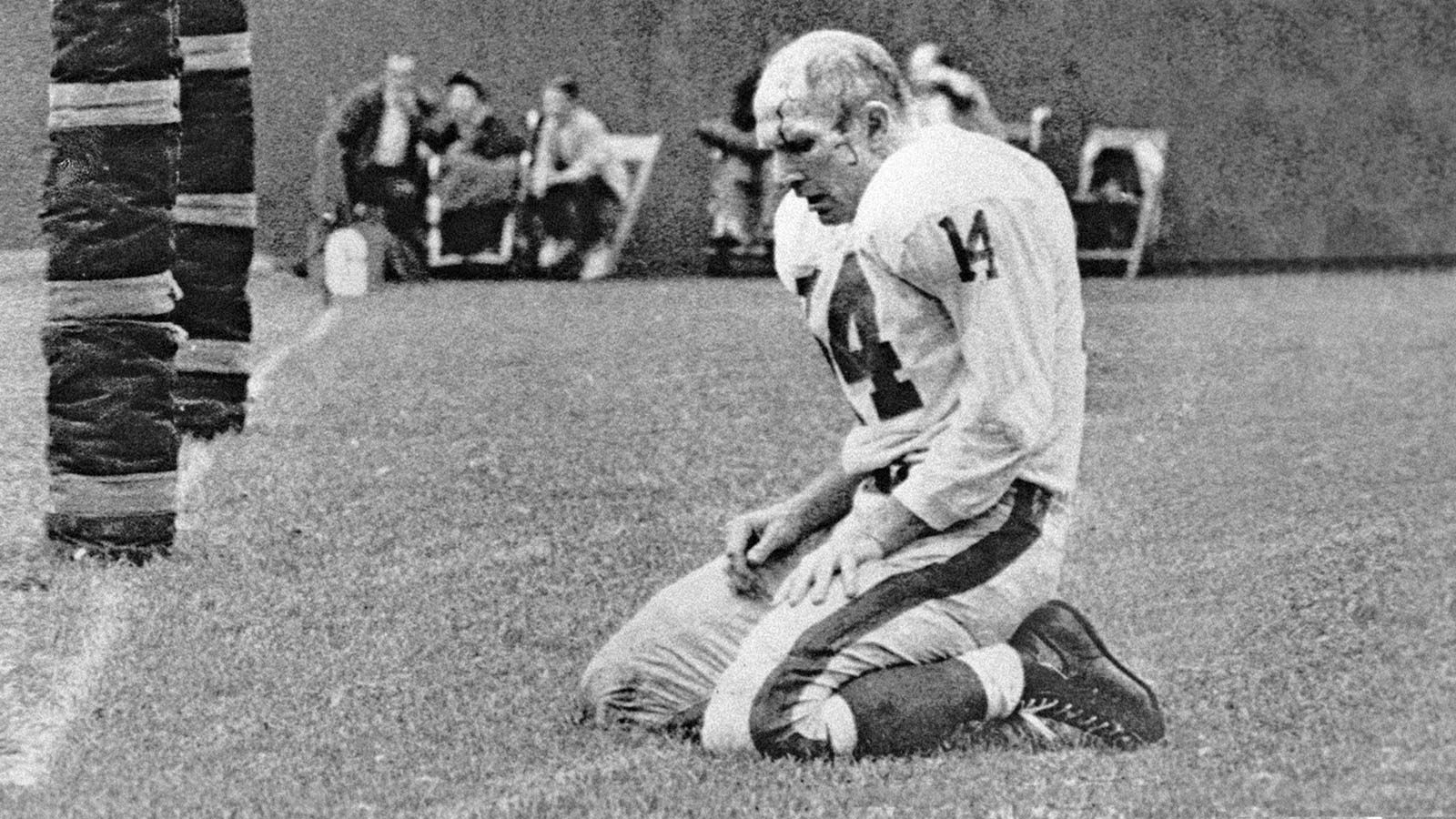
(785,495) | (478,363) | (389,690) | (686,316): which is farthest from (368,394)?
(389,690)

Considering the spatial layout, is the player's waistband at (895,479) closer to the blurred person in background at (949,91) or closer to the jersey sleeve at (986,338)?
the jersey sleeve at (986,338)

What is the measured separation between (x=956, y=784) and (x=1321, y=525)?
2.65 metres

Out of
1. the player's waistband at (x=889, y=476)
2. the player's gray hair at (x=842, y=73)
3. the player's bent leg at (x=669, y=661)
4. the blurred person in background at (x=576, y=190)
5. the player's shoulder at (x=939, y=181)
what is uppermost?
the player's gray hair at (x=842, y=73)

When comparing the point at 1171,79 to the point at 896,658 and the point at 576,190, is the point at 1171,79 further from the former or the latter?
the point at 576,190

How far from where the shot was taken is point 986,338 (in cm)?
366

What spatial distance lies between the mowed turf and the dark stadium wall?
1.95ft

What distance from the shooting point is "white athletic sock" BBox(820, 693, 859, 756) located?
12.3 feet

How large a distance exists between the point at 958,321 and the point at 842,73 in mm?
447

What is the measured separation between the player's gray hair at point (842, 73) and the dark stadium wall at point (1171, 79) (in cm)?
166

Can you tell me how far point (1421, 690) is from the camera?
13.9 feet

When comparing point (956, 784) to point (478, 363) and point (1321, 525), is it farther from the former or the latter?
point (478, 363)

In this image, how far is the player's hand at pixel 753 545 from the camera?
410cm

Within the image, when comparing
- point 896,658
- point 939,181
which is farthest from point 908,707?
point 939,181

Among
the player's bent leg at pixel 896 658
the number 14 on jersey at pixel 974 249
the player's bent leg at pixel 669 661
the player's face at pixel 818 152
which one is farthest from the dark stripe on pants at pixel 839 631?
the player's face at pixel 818 152
